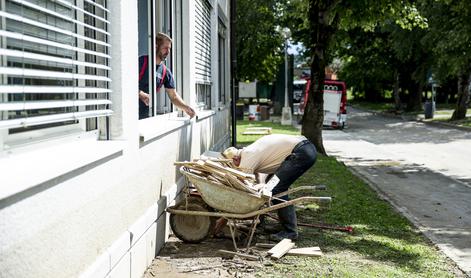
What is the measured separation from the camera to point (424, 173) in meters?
14.6

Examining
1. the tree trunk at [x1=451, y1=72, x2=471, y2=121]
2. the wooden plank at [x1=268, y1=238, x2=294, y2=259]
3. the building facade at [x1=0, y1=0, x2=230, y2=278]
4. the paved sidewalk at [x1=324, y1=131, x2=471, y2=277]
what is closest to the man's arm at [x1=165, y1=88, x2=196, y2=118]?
the building facade at [x1=0, y1=0, x2=230, y2=278]

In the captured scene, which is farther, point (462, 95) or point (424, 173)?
point (462, 95)

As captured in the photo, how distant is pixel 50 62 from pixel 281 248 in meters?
3.56

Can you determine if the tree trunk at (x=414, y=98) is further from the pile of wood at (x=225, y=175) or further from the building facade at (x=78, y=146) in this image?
the pile of wood at (x=225, y=175)

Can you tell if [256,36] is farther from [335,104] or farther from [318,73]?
[318,73]

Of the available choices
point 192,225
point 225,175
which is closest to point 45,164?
point 225,175

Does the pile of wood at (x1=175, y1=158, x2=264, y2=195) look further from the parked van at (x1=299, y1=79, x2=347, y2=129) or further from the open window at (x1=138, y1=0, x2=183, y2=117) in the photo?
the parked van at (x1=299, y1=79, x2=347, y2=129)

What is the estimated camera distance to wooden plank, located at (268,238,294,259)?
6.25m

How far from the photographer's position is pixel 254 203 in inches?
241

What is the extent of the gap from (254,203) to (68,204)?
294cm

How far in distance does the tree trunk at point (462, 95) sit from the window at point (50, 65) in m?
31.6

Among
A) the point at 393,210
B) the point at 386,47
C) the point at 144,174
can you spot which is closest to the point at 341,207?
the point at 393,210

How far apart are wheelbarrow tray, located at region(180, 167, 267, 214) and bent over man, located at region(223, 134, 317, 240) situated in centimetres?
63

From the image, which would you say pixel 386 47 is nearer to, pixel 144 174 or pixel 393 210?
pixel 393 210
